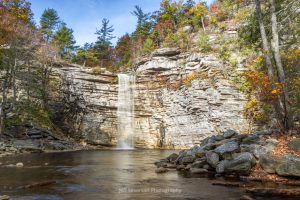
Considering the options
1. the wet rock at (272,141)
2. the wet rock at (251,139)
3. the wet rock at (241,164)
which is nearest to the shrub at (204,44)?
the wet rock at (251,139)

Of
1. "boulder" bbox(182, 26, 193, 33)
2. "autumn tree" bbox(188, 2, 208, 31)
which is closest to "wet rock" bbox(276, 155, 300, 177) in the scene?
"autumn tree" bbox(188, 2, 208, 31)

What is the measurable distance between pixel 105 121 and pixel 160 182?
28356mm

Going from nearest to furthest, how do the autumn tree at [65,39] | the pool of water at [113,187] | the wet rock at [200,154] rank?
the pool of water at [113,187] < the wet rock at [200,154] < the autumn tree at [65,39]

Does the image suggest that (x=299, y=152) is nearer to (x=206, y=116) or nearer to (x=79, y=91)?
(x=206, y=116)

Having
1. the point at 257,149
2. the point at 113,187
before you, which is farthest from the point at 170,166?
the point at 113,187

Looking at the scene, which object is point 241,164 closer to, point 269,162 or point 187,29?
point 269,162

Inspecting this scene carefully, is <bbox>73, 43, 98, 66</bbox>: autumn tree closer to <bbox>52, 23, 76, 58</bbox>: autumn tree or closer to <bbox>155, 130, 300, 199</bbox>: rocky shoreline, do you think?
<bbox>52, 23, 76, 58</bbox>: autumn tree

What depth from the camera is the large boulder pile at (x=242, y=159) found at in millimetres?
10500

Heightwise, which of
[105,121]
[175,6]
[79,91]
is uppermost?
[175,6]

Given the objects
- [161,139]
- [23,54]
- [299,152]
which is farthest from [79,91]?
[299,152]

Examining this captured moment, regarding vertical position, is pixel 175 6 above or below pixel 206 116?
above

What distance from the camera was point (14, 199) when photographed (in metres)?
7.56

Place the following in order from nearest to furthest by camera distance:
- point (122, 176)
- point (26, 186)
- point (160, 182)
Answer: point (26, 186)
point (160, 182)
point (122, 176)

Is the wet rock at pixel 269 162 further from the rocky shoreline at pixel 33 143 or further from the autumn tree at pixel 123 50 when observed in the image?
the autumn tree at pixel 123 50
